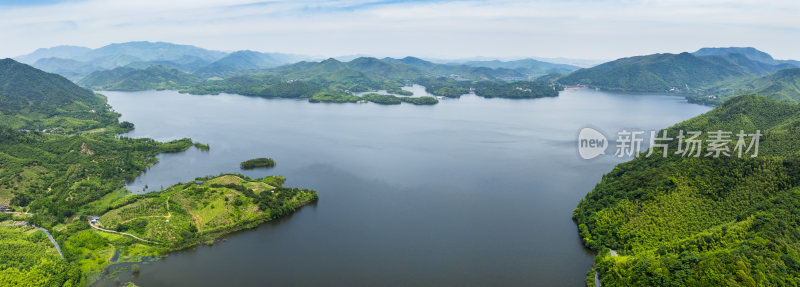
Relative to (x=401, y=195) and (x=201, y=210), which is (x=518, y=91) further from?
(x=201, y=210)

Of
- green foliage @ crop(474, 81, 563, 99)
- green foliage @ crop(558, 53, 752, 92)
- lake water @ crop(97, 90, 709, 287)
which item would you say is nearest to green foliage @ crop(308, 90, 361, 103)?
lake water @ crop(97, 90, 709, 287)

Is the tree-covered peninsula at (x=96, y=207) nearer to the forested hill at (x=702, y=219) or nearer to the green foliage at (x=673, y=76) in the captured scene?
the forested hill at (x=702, y=219)

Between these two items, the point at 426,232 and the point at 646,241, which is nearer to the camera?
the point at 646,241

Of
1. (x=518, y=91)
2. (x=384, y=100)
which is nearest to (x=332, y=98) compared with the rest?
(x=384, y=100)

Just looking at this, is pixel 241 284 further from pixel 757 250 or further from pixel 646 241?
pixel 757 250

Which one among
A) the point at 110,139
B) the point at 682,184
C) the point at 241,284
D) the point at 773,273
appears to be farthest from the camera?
the point at 110,139

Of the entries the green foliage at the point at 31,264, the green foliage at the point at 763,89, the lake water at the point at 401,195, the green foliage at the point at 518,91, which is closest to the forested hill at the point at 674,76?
the green foliage at the point at 763,89

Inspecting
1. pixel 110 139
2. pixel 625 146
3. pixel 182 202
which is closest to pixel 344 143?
pixel 182 202
